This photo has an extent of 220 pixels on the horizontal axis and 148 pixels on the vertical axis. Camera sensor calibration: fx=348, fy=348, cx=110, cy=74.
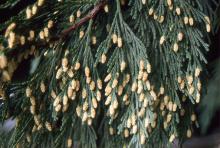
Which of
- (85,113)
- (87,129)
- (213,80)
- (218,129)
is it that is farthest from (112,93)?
(218,129)

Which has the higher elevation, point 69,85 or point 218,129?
point 69,85

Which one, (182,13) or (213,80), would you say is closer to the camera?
(182,13)

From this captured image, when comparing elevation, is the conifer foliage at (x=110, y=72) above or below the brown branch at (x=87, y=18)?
below

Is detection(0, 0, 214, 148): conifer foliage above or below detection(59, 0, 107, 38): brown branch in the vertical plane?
below

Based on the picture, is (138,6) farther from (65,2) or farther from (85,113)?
(85,113)

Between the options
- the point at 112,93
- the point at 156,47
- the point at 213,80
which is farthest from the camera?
A: the point at 213,80

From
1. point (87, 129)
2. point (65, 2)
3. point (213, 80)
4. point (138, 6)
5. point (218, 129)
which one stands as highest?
point (65, 2)

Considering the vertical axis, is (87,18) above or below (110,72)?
above

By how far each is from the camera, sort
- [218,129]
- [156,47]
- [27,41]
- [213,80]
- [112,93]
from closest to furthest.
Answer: [27,41], [112,93], [156,47], [213,80], [218,129]
